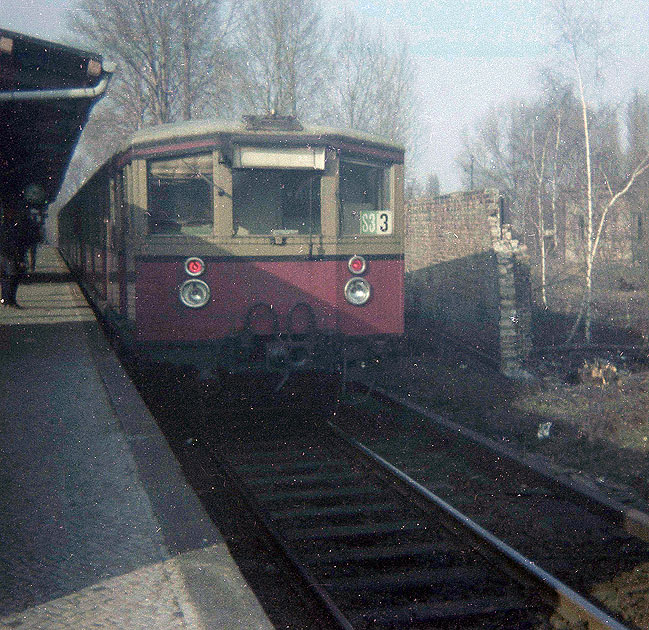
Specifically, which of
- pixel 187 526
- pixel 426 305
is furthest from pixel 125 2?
pixel 187 526

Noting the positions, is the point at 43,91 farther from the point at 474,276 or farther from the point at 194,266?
the point at 474,276

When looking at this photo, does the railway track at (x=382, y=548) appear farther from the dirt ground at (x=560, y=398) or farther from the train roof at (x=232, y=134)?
the train roof at (x=232, y=134)

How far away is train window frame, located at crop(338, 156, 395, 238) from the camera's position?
720cm


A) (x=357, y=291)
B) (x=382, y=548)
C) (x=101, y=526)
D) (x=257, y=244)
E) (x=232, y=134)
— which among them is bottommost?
(x=382, y=548)

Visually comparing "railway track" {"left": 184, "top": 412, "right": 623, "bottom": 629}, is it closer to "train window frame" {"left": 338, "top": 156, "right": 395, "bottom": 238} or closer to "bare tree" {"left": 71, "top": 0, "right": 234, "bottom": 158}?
"train window frame" {"left": 338, "top": 156, "right": 395, "bottom": 238}

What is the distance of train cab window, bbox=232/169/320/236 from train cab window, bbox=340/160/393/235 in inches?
11.5

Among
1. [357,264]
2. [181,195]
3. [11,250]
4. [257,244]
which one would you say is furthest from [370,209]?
[11,250]

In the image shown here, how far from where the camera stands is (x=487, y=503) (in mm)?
5148

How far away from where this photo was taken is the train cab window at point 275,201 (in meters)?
6.89

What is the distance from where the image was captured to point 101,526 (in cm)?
405

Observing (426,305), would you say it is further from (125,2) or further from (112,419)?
(125,2)

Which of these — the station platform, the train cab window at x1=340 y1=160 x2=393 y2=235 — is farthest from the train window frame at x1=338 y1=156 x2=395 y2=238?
the station platform

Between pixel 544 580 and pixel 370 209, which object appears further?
pixel 370 209

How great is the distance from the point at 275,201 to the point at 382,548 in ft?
11.8
